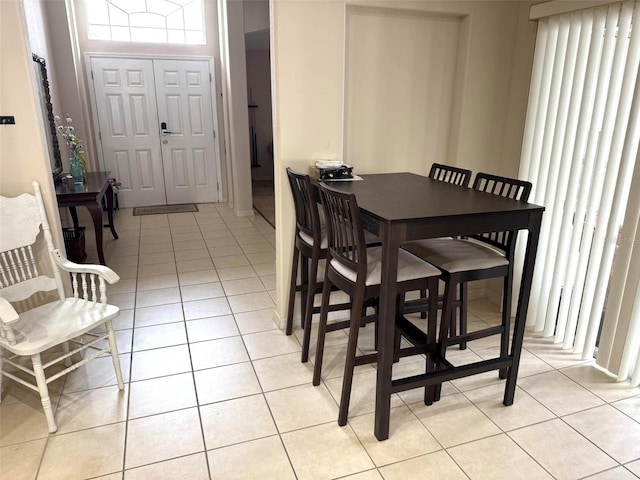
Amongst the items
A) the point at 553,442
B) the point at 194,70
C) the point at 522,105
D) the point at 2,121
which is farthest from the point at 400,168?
the point at 194,70

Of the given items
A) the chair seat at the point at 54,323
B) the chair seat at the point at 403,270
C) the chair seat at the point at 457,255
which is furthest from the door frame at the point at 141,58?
the chair seat at the point at 403,270

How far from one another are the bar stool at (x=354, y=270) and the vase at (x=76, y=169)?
2845 millimetres

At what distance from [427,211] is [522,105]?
157 centimetres

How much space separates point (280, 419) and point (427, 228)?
1.13 m

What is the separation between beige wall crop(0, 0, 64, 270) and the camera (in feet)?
6.88

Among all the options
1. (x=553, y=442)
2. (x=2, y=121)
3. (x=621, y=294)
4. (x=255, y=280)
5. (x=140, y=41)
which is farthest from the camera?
(x=140, y=41)

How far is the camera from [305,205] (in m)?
2.48

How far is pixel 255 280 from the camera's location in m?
3.75

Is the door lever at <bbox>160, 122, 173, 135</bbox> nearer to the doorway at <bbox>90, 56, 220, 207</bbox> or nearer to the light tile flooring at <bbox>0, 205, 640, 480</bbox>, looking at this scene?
the doorway at <bbox>90, 56, 220, 207</bbox>

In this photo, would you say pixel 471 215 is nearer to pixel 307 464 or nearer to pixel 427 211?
pixel 427 211

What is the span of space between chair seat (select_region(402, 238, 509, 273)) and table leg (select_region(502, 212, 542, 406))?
0.13 metres

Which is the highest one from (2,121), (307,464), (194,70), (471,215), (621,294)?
(194,70)

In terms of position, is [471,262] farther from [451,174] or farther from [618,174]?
[618,174]

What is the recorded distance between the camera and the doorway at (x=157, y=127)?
5.91 meters
